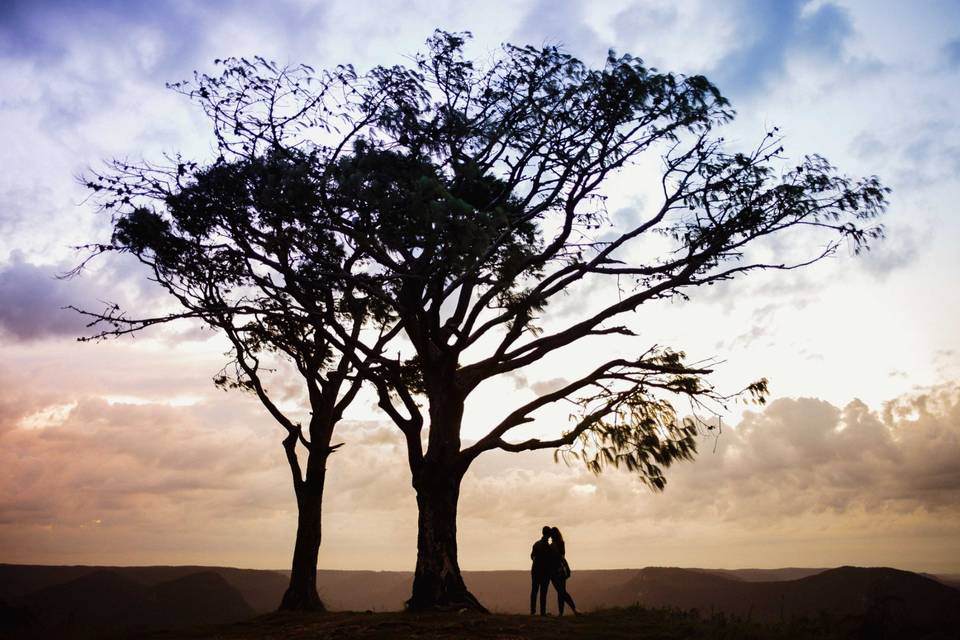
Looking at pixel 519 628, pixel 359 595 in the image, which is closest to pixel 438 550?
pixel 519 628

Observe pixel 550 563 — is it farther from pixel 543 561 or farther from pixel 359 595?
pixel 359 595

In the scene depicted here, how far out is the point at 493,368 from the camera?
18.0m

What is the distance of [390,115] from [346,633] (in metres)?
10.6

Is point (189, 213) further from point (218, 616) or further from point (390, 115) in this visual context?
point (218, 616)

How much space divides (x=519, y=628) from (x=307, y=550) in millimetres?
8635

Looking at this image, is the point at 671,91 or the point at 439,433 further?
the point at 439,433

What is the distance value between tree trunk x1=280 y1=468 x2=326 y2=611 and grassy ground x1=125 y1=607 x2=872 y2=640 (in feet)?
10.1

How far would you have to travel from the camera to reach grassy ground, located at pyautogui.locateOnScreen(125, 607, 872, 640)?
12.3 metres

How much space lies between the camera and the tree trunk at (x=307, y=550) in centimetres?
Result: 1932

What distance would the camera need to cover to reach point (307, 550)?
19.9 m

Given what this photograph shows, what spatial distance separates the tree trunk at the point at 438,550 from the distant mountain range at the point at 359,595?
169cm

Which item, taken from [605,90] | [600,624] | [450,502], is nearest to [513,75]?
[605,90]

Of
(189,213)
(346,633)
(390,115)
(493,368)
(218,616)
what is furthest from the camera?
(218,616)

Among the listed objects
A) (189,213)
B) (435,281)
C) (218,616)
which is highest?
(189,213)
